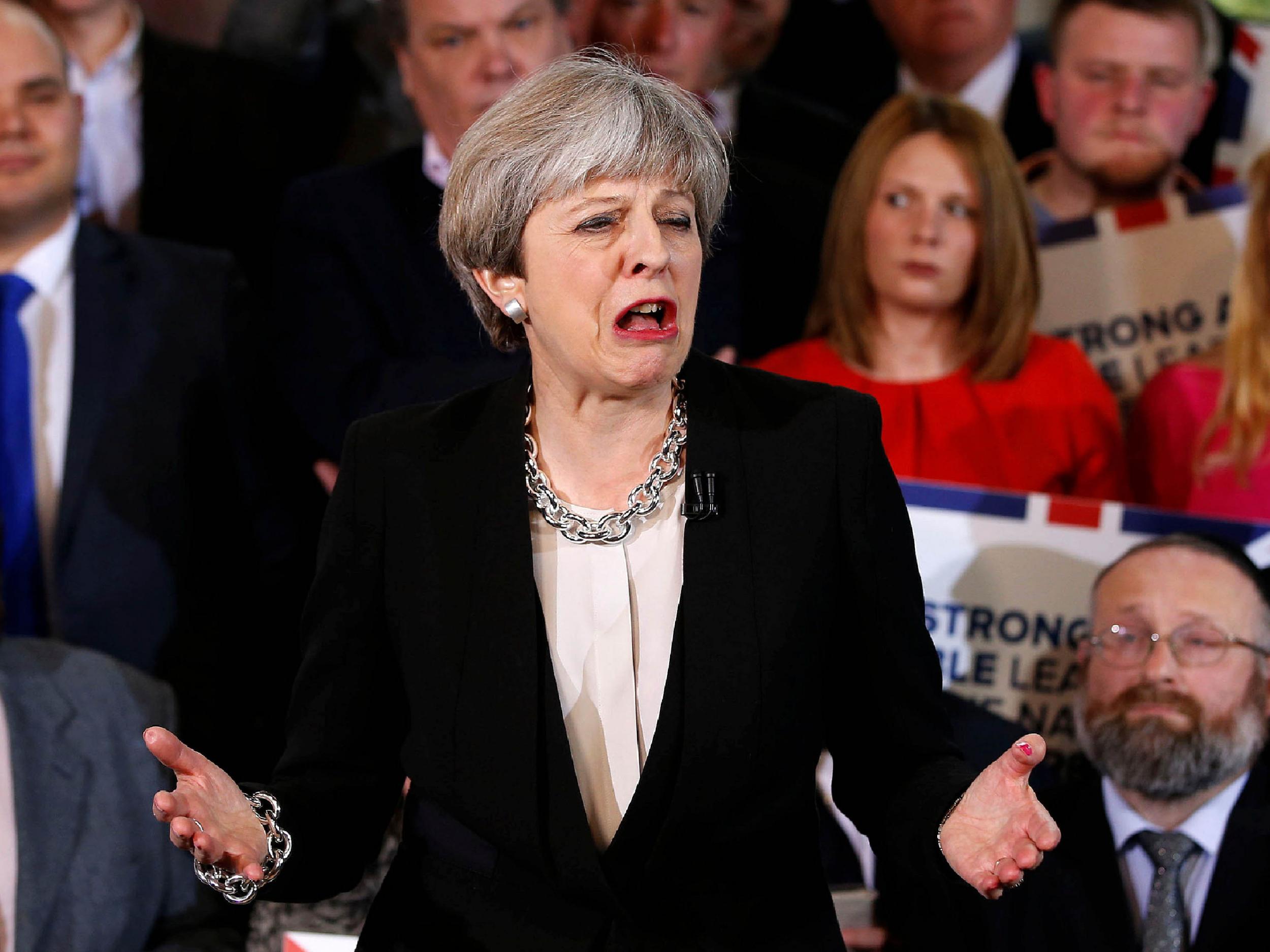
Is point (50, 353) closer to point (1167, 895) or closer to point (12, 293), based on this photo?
point (12, 293)

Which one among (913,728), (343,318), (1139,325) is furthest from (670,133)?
(1139,325)

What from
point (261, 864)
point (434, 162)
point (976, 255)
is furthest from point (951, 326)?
point (261, 864)

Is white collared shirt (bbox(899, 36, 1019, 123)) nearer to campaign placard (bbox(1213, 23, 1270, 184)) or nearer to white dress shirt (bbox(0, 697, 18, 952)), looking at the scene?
campaign placard (bbox(1213, 23, 1270, 184))

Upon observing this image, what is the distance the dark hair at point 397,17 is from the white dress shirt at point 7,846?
5.43 ft

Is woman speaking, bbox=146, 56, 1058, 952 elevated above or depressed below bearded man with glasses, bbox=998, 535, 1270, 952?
above

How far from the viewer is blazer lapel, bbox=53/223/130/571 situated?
317 centimetres

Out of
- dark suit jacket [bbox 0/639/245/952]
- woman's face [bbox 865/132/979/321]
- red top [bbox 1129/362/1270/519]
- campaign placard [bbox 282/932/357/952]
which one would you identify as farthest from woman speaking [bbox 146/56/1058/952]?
red top [bbox 1129/362/1270/519]

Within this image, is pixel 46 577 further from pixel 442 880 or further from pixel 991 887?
pixel 991 887

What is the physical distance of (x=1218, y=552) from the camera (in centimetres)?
307

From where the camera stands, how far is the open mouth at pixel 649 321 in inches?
66.2

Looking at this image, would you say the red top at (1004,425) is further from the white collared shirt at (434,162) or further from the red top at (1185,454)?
the white collared shirt at (434,162)

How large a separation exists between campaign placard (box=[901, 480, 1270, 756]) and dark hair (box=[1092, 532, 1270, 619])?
0.17ft

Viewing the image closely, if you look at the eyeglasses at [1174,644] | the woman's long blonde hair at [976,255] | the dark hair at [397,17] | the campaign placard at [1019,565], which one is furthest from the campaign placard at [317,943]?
the dark hair at [397,17]

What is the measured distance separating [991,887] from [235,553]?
220 cm
